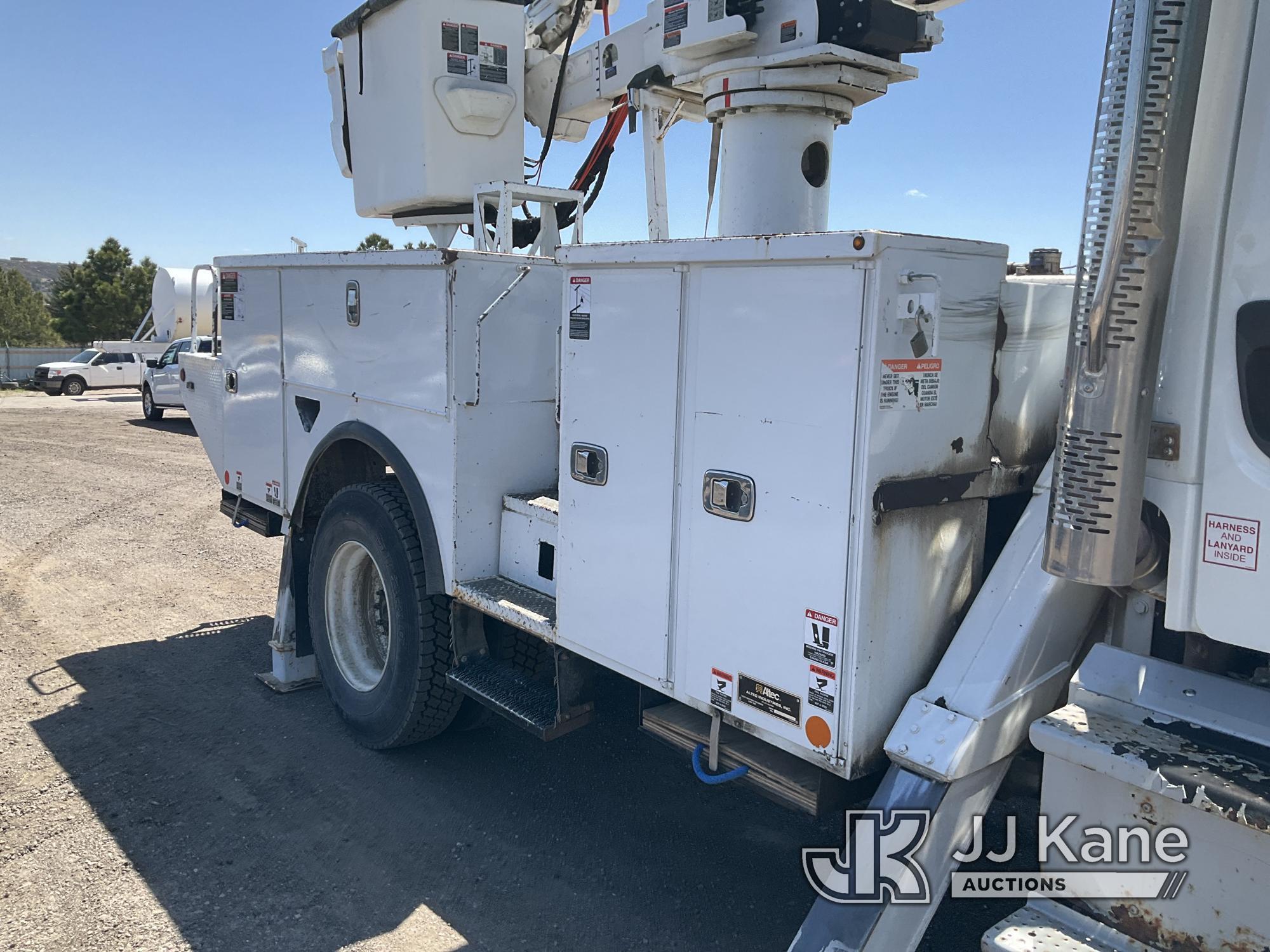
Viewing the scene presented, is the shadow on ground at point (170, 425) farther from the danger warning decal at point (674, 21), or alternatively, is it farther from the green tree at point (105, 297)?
the green tree at point (105, 297)

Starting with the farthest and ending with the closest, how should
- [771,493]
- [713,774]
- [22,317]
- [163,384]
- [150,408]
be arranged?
1. [22,317]
2. [150,408]
3. [163,384]
4. [713,774]
5. [771,493]

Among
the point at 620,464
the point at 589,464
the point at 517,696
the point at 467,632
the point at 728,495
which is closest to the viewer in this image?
the point at 728,495

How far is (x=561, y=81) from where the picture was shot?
18.3 ft

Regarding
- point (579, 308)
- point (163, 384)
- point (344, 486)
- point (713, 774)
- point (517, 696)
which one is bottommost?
point (163, 384)

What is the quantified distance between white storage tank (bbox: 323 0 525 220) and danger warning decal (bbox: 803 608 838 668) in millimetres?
3832

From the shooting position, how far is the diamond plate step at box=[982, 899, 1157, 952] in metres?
2.28

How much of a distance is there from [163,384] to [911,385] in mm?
19553

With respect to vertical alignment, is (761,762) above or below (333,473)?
below

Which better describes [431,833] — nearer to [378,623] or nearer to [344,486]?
[378,623]

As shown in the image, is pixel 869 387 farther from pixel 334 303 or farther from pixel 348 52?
pixel 348 52

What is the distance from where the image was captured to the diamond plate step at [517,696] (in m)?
A: 3.79

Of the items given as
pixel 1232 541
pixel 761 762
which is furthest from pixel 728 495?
pixel 1232 541

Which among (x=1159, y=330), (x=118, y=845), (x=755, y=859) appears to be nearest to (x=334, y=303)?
(x=118, y=845)

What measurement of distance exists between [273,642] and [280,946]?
2553mm
